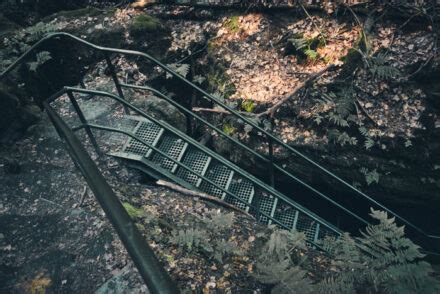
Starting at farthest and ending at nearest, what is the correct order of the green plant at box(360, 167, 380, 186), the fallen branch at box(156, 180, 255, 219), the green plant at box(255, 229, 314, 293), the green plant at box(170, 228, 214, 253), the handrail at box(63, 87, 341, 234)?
the green plant at box(360, 167, 380, 186) → the fallen branch at box(156, 180, 255, 219) → the handrail at box(63, 87, 341, 234) → the green plant at box(170, 228, 214, 253) → the green plant at box(255, 229, 314, 293)

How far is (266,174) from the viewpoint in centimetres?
643

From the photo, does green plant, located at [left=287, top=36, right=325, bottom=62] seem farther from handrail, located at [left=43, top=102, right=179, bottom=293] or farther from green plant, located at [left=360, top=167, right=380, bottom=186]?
handrail, located at [left=43, top=102, right=179, bottom=293]

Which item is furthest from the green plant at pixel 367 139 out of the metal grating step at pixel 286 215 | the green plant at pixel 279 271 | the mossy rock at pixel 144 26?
the mossy rock at pixel 144 26

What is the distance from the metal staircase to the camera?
5156 mm

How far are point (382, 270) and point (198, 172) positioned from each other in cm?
306

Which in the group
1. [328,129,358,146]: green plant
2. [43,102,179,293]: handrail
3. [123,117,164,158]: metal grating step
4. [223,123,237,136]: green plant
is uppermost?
[43,102,179,293]: handrail

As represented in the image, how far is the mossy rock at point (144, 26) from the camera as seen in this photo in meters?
7.17

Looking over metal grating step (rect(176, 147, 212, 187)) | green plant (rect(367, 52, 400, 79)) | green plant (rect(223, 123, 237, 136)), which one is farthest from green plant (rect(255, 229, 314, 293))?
green plant (rect(367, 52, 400, 79))

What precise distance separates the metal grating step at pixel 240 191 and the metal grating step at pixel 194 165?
0.58m

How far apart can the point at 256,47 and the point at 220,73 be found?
89cm

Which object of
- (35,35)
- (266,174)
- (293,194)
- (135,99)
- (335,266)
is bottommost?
(293,194)

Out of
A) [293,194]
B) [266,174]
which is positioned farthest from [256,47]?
[293,194]

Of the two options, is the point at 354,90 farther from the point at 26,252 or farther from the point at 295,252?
the point at 26,252

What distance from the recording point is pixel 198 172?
552 centimetres
